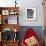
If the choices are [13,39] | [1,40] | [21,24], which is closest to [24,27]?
[21,24]

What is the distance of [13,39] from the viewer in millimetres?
5359

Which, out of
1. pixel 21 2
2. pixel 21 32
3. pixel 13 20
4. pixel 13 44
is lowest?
pixel 13 44

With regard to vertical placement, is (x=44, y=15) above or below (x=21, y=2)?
below

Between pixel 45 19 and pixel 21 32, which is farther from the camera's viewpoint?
pixel 21 32

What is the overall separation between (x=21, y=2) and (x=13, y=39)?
1.35 meters

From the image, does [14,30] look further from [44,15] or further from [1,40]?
[44,15]

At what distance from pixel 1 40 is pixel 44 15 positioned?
171cm

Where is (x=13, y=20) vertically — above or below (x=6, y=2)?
below

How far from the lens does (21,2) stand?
5500mm

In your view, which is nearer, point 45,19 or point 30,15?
point 45,19

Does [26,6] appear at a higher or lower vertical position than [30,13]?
higher

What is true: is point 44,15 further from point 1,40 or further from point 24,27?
point 1,40

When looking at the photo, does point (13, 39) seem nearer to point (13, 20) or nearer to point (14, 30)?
point (14, 30)

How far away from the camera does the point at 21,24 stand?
5.47 meters
